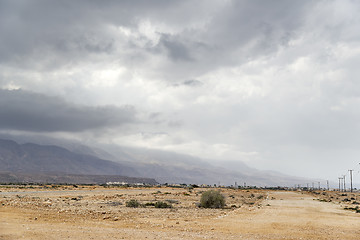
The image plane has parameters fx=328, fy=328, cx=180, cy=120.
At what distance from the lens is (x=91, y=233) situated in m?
16.1

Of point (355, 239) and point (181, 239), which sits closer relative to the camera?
point (181, 239)

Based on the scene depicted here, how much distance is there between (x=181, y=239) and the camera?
15.5 m

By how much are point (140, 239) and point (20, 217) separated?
34.9 ft

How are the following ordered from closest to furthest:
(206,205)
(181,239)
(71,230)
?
(181,239)
(71,230)
(206,205)

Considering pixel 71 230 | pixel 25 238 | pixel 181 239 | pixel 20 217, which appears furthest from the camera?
pixel 20 217

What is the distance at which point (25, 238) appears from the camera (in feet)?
46.7

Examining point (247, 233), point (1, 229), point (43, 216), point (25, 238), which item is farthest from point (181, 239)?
point (43, 216)

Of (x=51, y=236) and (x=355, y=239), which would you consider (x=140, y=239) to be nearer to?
(x=51, y=236)

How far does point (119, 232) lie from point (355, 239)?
1288 centimetres

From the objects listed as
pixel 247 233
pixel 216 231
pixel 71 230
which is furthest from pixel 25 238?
pixel 247 233

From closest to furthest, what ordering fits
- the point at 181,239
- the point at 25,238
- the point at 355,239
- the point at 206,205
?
the point at 25,238
the point at 181,239
the point at 355,239
the point at 206,205

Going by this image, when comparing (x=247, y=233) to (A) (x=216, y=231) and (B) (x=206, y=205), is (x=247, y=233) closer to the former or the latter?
(A) (x=216, y=231)

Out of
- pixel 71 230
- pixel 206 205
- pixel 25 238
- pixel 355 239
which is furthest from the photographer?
pixel 206 205

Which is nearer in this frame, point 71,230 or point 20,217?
point 71,230
